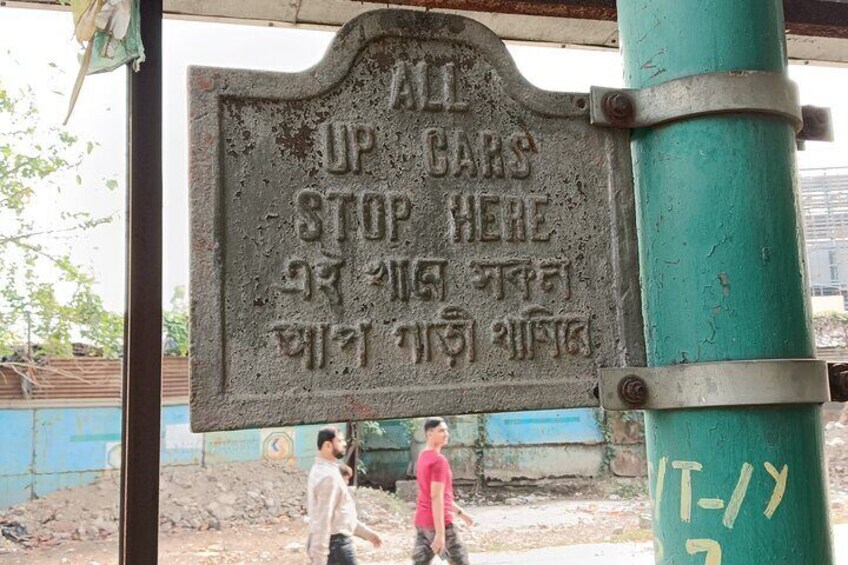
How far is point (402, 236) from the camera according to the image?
1257 mm

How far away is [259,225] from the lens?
47.2 inches

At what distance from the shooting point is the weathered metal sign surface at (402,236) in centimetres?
118

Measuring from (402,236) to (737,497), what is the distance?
69cm

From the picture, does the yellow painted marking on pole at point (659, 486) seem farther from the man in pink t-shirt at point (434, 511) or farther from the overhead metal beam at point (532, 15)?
the man in pink t-shirt at point (434, 511)

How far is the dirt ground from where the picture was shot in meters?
9.15

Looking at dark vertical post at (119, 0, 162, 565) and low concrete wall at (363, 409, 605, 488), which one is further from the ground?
dark vertical post at (119, 0, 162, 565)

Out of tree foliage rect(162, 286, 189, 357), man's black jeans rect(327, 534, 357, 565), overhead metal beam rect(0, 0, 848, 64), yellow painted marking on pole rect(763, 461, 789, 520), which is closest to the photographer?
yellow painted marking on pole rect(763, 461, 789, 520)

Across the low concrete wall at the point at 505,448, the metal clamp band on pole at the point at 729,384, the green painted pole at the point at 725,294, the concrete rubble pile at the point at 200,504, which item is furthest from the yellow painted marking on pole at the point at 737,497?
the low concrete wall at the point at 505,448

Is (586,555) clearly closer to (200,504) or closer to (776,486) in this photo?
(200,504)

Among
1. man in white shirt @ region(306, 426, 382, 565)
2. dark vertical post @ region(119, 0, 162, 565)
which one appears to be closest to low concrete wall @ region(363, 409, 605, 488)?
man in white shirt @ region(306, 426, 382, 565)

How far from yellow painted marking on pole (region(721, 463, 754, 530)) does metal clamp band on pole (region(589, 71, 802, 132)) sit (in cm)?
59

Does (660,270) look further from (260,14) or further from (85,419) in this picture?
(85,419)

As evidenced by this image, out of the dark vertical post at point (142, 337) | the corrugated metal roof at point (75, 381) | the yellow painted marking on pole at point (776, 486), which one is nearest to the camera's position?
the yellow painted marking on pole at point (776, 486)

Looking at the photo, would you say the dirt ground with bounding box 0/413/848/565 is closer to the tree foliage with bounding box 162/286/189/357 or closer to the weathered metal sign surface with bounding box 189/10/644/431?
the tree foliage with bounding box 162/286/189/357
